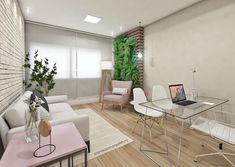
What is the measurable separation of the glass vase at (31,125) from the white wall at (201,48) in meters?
3.03

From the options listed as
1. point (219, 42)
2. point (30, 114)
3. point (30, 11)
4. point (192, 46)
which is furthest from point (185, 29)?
point (30, 11)

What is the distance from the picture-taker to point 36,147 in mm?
1057

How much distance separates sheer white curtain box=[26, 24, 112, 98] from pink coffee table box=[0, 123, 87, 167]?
3.51 metres

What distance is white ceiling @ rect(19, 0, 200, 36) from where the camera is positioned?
8.88 feet

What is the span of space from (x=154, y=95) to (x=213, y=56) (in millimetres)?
1404

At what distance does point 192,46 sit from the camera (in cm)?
282

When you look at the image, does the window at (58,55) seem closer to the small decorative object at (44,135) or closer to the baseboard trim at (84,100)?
the baseboard trim at (84,100)

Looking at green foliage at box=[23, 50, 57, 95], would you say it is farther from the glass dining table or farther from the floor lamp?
the glass dining table

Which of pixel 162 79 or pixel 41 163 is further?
pixel 162 79

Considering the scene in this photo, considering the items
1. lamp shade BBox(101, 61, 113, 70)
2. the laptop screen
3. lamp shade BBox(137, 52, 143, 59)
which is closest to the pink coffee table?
the laptop screen

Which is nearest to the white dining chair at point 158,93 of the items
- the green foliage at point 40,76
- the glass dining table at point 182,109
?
the glass dining table at point 182,109

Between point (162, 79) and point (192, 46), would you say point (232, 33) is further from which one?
point (162, 79)

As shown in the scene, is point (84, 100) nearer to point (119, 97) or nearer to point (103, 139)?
point (119, 97)

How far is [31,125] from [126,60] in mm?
3625
